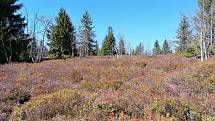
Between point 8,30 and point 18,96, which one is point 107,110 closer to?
point 18,96

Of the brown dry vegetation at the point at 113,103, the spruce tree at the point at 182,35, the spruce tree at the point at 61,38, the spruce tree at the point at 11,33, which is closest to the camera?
the brown dry vegetation at the point at 113,103

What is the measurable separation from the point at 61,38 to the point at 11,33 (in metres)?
16.1

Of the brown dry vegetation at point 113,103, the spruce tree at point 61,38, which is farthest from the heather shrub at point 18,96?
the spruce tree at point 61,38

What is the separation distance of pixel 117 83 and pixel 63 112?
680 centimetres

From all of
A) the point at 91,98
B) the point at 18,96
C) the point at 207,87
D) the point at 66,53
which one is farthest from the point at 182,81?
the point at 66,53

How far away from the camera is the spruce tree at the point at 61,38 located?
58.0 m

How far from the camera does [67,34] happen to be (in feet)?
196

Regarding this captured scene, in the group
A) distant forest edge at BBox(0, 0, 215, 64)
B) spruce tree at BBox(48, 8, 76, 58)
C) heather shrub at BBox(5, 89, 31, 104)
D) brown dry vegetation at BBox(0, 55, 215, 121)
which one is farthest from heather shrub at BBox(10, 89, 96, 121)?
spruce tree at BBox(48, 8, 76, 58)

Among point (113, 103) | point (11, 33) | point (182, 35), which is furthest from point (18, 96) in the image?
point (182, 35)

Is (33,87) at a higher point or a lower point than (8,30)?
lower

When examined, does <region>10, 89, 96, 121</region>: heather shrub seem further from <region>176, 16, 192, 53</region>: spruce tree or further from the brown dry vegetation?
<region>176, 16, 192, 53</region>: spruce tree

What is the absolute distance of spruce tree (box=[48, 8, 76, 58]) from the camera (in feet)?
190

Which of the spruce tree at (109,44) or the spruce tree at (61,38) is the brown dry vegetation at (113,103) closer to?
the spruce tree at (61,38)

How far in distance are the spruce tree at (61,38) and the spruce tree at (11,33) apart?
1308 centimetres
